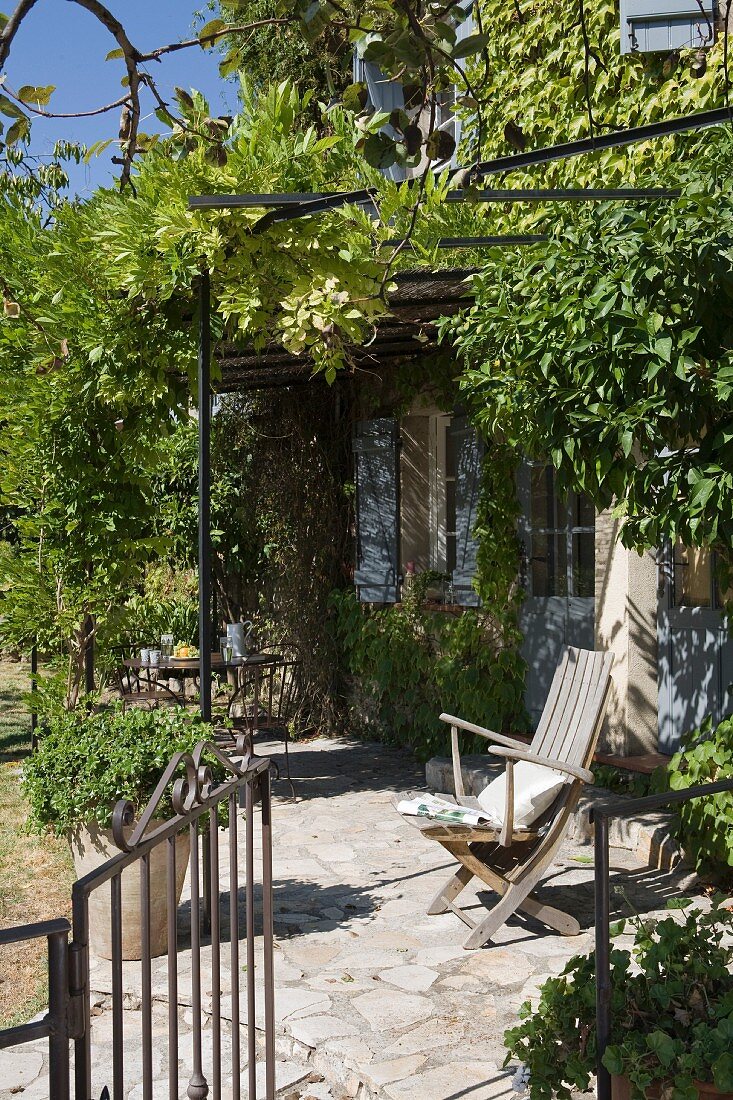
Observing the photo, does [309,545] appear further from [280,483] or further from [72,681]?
[72,681]

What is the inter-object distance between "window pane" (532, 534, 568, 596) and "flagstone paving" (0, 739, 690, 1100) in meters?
1.85

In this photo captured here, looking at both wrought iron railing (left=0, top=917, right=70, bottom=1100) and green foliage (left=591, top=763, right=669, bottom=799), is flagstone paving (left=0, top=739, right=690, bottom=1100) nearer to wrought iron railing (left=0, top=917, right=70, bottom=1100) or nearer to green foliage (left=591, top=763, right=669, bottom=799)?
green foliage (left=591, top=763, right=669, bottom=799)

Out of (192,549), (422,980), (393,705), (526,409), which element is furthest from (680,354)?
(192,549)

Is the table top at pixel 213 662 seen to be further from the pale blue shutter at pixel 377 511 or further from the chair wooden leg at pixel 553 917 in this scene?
the chair wooden leg at pixel 553 917

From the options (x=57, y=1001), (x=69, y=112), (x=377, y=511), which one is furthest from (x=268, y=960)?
(x=377, y=511)

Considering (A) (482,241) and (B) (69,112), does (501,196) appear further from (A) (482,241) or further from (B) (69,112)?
(B) (69,112)

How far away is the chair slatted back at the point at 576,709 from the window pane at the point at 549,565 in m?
1.67

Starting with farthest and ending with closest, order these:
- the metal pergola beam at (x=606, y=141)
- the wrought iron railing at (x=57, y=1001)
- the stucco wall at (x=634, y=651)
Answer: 1. the stucco wall at (x=634, y=651)
2. the metal pergola beam at (x=606, y=141)
3. the wrought iron railing at (x=57, y=1001)

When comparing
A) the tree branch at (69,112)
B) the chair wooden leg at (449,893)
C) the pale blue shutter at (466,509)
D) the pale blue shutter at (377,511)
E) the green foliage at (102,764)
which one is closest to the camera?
the tree branch at (69,112)

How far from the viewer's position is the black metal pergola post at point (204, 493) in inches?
179

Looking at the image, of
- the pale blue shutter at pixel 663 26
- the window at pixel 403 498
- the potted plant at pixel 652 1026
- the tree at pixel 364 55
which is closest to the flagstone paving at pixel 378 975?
the potted plant at pixel 652 1026

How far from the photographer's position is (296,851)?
5.55m

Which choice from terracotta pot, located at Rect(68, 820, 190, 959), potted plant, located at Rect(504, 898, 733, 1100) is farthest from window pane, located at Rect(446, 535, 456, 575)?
potted plant, located at Rect(504, 898, 733, 1100)

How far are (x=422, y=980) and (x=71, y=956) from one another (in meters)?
2.66
